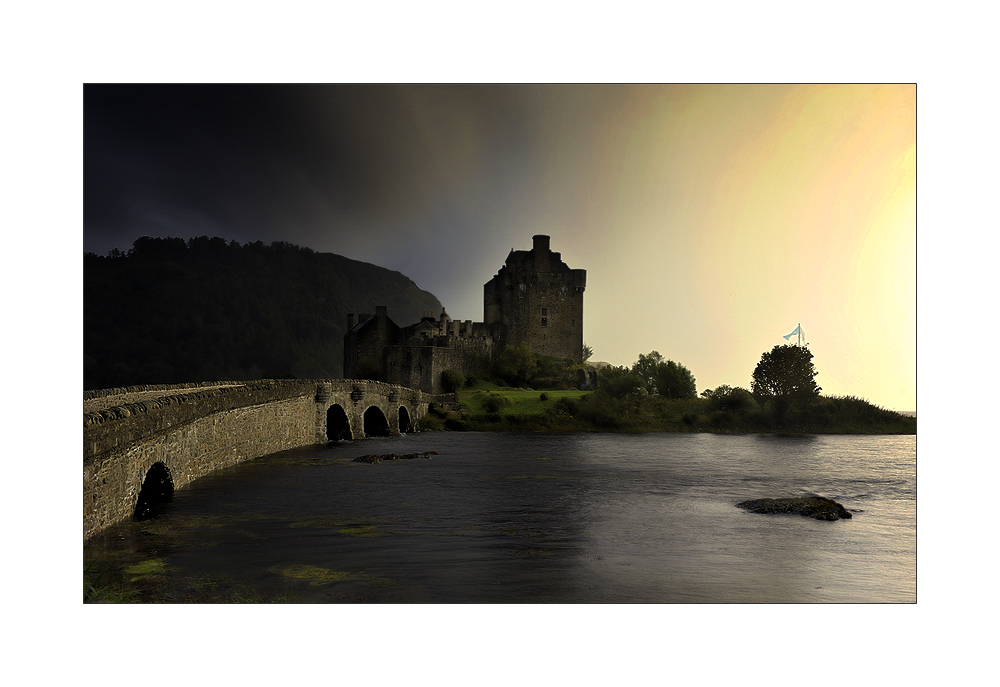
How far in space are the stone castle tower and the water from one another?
3026 centimetres

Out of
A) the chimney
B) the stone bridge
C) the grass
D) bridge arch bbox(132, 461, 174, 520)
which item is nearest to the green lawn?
the grass

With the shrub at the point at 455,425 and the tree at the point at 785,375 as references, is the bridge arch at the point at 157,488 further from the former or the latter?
the shrub at the point at 455,425

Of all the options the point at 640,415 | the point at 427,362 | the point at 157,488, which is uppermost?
the point at 427,362

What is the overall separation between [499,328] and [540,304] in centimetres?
378

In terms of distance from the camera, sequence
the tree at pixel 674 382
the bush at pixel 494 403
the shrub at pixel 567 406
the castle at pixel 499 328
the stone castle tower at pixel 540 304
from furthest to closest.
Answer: the stone castle tower at pixel 540 304 < the castle at pixel 499 328 < the bush at pixel 494 403 < the shrub at pixel 567 406 < the tree at pixel 674 382

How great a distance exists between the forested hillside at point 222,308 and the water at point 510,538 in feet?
13.0

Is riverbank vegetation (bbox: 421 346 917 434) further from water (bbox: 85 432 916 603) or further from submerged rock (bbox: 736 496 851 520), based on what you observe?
submerged rock (bbox: 736 496 851 520)

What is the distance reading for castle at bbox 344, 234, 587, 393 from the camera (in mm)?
43875

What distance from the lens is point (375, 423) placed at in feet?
93.7

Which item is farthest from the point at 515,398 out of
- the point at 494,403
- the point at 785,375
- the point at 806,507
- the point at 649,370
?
the point at 806,507

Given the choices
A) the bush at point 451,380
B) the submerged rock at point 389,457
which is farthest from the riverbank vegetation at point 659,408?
the submerged rock at point 389,457

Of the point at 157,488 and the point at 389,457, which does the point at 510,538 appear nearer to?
the point at 157,488

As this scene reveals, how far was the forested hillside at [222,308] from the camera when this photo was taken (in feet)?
55.8

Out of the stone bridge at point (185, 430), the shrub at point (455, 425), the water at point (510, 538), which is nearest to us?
the water at point (510, 538)
